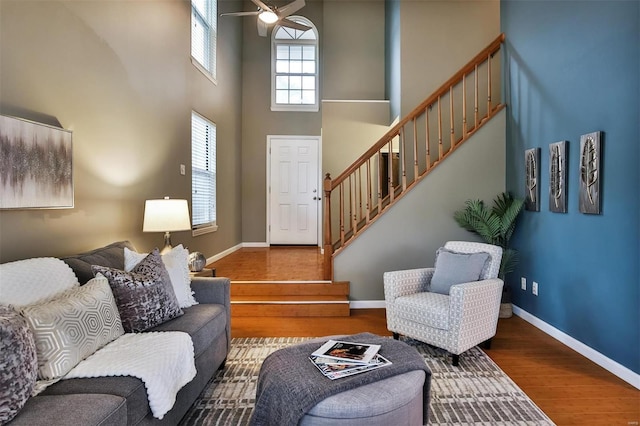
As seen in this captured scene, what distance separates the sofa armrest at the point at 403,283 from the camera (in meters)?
3.01

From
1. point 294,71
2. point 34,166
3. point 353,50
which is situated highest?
point 353,50

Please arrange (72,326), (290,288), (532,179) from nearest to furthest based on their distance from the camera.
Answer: (72,326) → (532,179) → (290,288)

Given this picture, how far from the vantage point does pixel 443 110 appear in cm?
469

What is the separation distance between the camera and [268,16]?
3930mm

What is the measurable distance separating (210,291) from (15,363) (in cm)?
141

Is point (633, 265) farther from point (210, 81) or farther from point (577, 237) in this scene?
point (210, 81)

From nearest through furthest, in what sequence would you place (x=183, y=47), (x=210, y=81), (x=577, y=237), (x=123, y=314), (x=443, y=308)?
(x=123, y=314)
(x=443, y=308)
(x=577, y=237)
(x=183, y=47)
(x=210, y=81)

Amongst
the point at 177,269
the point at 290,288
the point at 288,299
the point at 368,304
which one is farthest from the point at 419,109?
the point at 177,269

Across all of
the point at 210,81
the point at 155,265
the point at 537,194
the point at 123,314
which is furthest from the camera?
the point at 210,81

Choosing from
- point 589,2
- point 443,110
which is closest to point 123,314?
point 589,2

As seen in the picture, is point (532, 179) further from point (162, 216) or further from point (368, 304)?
point (162, 216)

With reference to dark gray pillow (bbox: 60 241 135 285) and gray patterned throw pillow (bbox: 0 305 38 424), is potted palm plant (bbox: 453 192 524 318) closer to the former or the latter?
dark gray pillow (bbox: 60 241 135 285)

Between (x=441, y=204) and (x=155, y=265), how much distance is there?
118 inches

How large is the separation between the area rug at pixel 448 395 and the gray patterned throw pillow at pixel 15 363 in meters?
0.93
